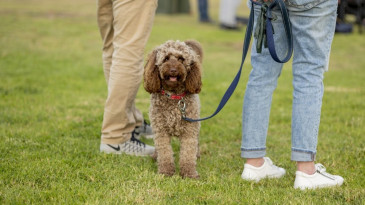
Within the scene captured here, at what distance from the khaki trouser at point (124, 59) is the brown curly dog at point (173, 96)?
329mm

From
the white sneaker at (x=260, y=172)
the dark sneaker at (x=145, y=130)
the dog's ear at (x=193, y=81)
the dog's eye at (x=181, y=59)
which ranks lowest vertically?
the dark sneaker at (x=145, y=130)

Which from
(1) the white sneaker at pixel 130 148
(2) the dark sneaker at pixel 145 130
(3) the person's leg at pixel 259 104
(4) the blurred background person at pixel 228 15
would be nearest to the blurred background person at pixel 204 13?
(4) the blurred background person at pixel 228 15

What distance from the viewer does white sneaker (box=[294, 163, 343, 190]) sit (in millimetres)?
3293

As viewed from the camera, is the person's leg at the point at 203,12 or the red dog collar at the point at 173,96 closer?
the red dog collar at the point at 173,96

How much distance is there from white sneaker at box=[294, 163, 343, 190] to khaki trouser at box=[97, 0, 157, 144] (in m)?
1.71

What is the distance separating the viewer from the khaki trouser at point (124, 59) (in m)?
3.84

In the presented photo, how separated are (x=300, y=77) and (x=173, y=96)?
3.55 ft

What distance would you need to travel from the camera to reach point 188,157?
12.0 ft

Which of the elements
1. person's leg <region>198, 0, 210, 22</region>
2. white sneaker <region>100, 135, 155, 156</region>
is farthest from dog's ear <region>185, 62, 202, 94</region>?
person's leg <region>198, 0, 210, 22</region>

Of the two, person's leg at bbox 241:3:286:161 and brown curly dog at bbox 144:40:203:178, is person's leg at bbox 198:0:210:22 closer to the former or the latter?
brown curly dog at bbox 144:40:203:178

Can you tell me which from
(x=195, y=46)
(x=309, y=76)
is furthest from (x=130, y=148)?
(x=309, y=76)

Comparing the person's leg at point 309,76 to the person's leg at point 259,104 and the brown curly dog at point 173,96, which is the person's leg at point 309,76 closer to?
the person's leg at point 259,104

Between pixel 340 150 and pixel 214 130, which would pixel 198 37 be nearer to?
pixel 214 130

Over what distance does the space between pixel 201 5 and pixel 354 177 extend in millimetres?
14418
